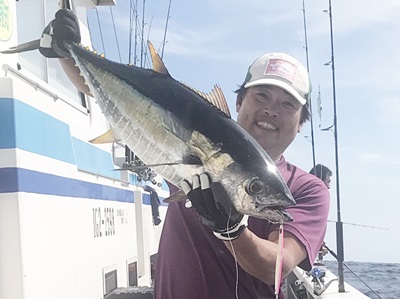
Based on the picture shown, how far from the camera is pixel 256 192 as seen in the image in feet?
5.05

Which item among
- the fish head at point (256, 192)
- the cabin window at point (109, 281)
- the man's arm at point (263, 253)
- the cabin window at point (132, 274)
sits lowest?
the cabin window at point (132, 274)

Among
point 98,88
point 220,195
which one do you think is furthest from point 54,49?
point 220,195

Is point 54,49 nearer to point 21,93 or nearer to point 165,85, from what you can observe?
point 21,93

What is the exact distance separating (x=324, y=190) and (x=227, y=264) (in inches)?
20.3

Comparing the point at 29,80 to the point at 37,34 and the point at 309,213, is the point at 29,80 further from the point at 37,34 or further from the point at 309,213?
the point at 309,213

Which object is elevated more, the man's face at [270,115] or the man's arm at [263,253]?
the man's face at [270,115]

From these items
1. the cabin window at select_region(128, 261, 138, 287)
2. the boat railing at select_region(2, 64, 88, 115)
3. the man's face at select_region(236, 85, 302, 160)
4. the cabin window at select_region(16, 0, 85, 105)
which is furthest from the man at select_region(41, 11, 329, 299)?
the cabin window at select_region(128, 261, 138, 287)

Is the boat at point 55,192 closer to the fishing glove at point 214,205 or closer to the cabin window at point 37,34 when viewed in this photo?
the cabin window at point 37,34

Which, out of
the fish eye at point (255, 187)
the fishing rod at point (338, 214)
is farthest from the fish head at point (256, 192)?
the fishing rod at point (338, 214)

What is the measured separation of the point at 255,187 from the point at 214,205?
0.13 metres

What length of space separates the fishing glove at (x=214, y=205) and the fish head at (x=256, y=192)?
2 centimetres

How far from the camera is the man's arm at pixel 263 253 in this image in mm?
1733

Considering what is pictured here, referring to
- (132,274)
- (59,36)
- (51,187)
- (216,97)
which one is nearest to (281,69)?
(216,97)

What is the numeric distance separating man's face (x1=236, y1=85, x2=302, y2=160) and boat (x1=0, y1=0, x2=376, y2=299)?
552mm
